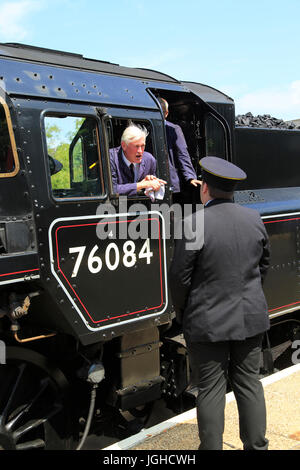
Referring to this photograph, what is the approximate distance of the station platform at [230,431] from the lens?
3197 mm

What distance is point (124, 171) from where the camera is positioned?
3.57 meters

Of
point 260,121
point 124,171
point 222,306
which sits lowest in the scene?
point 222,306

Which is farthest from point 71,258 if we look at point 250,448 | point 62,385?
point 250,448

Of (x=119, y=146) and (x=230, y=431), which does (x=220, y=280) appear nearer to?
(x=230, y=431)

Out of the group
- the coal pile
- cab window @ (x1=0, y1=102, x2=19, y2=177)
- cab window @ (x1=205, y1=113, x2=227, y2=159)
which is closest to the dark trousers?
cab window @ (x1=0, y1=102, x2=19, y2=177)

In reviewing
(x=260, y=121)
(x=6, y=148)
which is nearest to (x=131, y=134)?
(x=6, y=148)

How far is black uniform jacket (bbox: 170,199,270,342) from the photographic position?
8.53 feet

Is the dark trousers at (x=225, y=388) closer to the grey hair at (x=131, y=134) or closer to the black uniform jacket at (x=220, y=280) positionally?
the black uniform jacket at (x=220, y=280)

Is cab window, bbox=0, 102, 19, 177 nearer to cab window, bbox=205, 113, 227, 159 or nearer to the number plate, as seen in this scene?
the number plate

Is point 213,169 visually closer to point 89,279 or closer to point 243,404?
point 89,279

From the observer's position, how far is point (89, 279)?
325 centimetres

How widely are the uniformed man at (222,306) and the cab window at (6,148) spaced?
1.21 meters

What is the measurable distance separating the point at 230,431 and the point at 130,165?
2.12 meters

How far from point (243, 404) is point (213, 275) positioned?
2.60 ft
